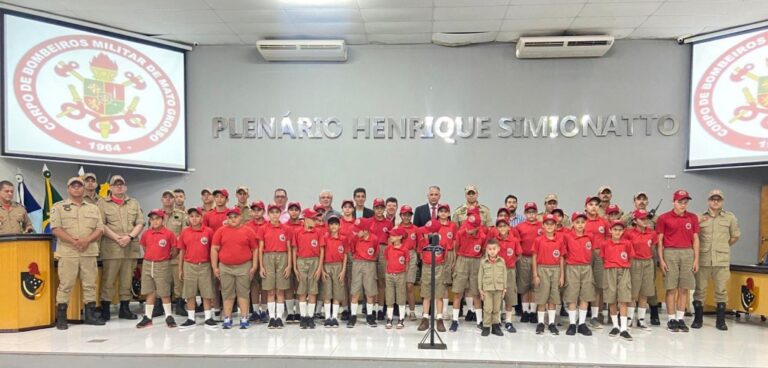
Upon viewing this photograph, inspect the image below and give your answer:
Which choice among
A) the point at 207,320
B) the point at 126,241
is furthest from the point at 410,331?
the point at 126,241

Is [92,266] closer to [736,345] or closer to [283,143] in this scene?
[283,143]

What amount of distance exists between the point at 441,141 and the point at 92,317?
222 inches

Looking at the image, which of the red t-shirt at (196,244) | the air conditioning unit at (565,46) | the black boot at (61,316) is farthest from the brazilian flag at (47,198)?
the air conditioning unit at (565,46)

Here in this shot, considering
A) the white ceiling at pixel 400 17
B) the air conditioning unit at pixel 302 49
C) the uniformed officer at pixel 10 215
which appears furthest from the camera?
the air conditioning unit at pixel 302 49

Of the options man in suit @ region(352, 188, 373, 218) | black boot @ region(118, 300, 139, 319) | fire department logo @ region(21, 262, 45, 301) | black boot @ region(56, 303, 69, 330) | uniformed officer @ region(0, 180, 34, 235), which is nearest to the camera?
fire department logo @ region(21, 262, 45, 301)

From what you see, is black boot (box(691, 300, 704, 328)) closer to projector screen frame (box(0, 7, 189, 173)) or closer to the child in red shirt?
the child in red shirt

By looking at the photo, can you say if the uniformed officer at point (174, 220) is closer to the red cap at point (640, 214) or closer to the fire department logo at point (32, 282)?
the fire department logo at point (32, 282)

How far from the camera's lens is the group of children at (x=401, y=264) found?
535 centimetres

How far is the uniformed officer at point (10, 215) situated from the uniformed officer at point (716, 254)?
8574 millimetres

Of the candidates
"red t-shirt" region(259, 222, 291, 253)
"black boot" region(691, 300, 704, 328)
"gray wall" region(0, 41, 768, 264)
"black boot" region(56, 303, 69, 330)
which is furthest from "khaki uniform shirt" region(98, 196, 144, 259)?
"black boot" region(691, 300, 704, 328)

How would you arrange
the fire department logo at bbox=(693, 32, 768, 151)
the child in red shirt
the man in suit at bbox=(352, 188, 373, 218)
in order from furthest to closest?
the fire department logo at bbox=(693, 32, 768, 151), the man in suit at bbox=(352, 188, 373, 218), the child in red shirt

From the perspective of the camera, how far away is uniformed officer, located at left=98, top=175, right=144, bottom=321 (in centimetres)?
586

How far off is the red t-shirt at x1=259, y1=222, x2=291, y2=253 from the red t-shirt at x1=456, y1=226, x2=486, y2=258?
6.89 ft

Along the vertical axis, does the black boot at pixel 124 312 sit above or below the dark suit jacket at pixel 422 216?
below
